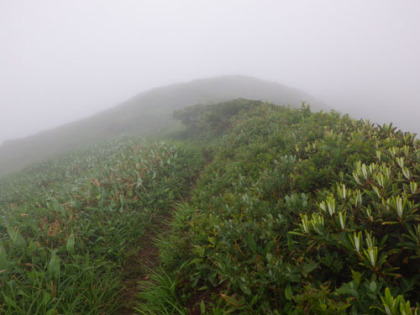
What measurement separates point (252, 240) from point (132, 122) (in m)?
31.9

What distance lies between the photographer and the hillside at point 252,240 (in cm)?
211

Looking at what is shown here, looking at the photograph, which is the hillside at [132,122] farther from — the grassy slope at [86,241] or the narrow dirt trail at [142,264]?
the narrow dirt trail at [142,264]

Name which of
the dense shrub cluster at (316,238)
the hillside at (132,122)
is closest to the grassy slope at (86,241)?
the dense shrub cluster at (316,238)

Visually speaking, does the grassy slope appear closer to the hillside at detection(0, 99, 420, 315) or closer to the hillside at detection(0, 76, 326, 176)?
the hillside at detection(0, 99, 420, 315)

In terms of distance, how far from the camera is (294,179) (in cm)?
383

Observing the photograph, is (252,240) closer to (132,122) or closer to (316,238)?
(316,238)

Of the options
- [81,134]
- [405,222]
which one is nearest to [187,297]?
[405,222]

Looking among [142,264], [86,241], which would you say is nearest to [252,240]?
[142,264]

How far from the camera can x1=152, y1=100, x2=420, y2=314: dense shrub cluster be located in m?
1.98

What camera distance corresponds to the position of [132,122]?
31.8 m

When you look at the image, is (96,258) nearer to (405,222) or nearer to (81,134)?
(405,222)

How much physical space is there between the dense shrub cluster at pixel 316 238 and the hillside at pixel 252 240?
0.6 inches

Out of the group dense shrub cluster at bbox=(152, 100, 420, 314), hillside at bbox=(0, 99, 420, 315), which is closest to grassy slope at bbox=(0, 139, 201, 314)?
hillside at bbox=(0, 99, 420, 315)

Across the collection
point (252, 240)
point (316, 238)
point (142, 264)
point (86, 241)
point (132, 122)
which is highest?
point (132, 122)
